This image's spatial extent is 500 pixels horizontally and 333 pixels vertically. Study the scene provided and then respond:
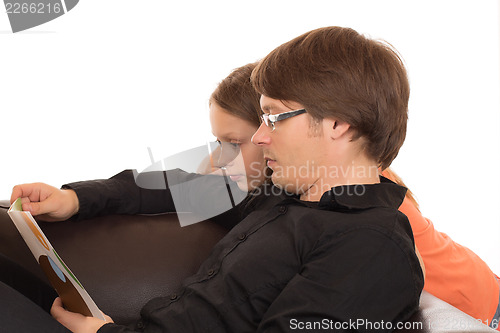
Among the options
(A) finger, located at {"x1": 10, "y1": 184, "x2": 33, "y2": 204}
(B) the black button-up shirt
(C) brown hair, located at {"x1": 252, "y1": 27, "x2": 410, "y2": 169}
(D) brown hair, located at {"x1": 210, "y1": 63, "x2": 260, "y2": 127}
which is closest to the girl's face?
(D) brown hair, located at {"x1": 210, "y1": 63, "x2": 260, "y2": 127}

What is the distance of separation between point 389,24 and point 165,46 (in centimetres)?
108

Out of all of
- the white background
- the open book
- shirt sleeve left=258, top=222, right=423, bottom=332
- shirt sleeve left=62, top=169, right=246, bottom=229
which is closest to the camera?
shirt sleeve left=258, top=222, right=423, bottom=332

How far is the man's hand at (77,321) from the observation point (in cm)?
104

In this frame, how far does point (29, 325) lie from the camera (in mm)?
929

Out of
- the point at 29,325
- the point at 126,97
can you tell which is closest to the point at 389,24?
the point at 126,97

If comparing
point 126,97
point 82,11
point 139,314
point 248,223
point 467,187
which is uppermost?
point 82,11

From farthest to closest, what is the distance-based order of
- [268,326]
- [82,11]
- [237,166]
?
[82,11] → [237,166] → [268,326]

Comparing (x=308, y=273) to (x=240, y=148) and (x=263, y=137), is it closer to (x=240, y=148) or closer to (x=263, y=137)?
(x=263, y=137)

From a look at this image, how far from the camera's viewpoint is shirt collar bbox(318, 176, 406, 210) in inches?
40.8

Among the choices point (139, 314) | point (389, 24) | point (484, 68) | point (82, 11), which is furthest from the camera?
point (484, 68)

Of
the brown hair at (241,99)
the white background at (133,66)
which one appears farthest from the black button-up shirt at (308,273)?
the white background at (133,66)

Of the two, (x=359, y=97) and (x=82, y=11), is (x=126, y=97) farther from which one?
(x=359, y=97)

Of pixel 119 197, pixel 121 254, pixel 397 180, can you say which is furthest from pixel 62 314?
pixel 397 180

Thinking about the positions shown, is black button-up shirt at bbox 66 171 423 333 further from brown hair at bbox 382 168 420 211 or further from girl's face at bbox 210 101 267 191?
brown hair at bbox 382 168 420 211
